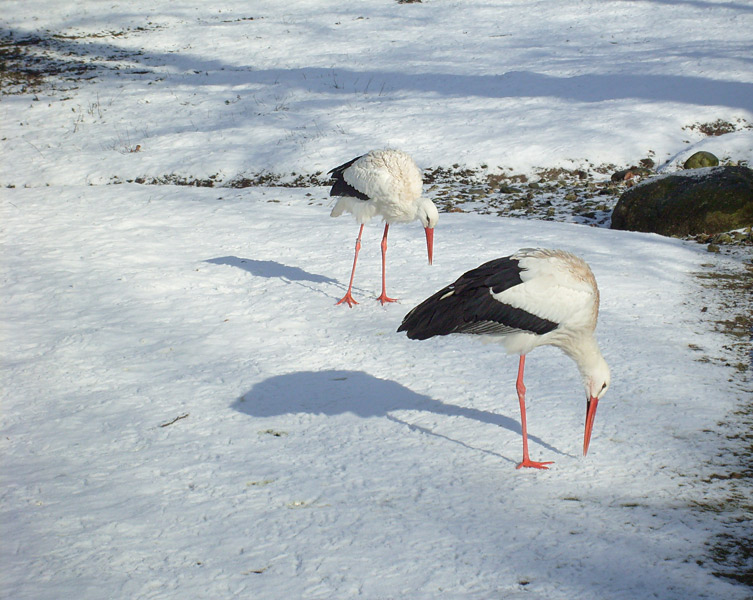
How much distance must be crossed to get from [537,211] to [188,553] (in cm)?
760

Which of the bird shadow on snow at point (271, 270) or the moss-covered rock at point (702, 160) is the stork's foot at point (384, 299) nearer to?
the bird shadow on snow at point (271, 270)

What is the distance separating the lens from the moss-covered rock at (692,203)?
8570mm

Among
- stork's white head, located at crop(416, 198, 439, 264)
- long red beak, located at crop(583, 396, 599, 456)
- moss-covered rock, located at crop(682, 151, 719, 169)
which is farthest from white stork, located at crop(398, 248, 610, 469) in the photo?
moss-covered rock, located at crop(682, 151, 719, 169)

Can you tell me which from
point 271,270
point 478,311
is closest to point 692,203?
point 271,270

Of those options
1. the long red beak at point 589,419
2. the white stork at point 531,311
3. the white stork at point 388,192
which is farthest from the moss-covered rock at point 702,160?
the long red beak at point 589,419

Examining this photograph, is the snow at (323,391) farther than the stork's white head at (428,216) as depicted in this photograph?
No

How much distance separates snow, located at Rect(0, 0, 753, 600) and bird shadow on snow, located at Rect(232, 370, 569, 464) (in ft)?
0.07

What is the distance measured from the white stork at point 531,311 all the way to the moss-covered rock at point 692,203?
194 inches

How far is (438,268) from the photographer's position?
24.9ft

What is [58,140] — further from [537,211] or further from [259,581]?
[259,581]

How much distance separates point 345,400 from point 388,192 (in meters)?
2.51

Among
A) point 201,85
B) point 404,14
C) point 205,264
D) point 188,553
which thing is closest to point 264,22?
point 404,14

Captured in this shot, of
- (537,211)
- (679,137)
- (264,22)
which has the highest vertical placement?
(264,22)

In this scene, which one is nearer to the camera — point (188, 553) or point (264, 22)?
point (188, 553)
